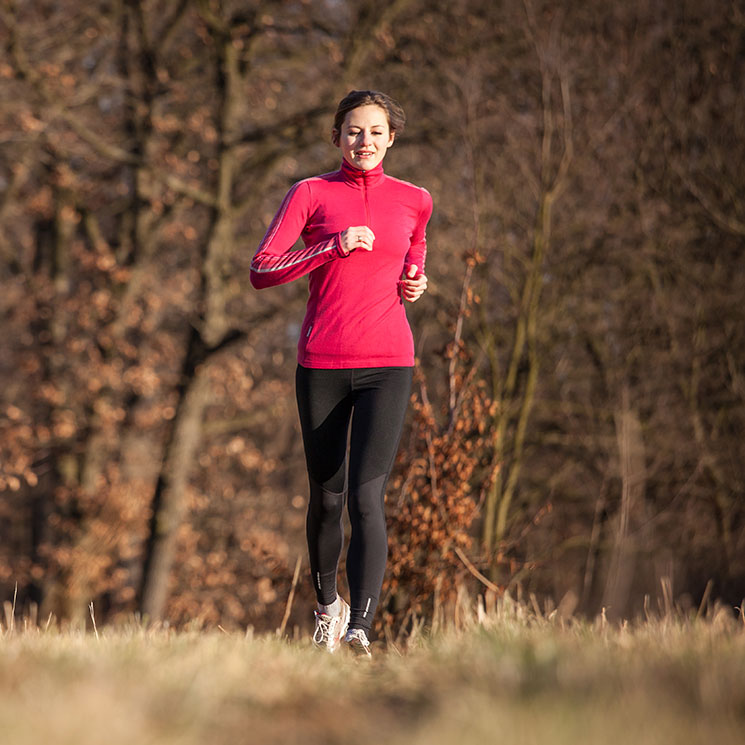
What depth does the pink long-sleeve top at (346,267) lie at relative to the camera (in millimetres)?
3818

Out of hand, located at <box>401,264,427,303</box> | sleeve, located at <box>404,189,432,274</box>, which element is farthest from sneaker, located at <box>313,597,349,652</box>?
sleeve, located at <box>404,189,432,274</box>

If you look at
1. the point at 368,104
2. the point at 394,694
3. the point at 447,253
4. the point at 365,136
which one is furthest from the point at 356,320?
the point at 447,253

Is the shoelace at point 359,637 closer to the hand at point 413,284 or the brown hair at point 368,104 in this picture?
the hand at point 413,284

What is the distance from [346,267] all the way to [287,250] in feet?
0.83

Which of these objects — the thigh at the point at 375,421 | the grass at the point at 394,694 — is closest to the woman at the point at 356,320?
the thigh at the point at 375,421

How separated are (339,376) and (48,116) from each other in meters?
8.32

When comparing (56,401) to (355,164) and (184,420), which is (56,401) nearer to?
(184,420)

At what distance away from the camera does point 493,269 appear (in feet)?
31.9

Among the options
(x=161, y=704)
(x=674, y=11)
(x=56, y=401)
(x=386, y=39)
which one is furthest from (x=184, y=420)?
(x=161, y=704)

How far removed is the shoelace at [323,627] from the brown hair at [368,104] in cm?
185

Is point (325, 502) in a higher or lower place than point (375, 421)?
lower

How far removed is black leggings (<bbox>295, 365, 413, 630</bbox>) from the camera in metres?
3.83

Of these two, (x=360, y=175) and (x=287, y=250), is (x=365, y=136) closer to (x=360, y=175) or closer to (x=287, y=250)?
(x=360, y=175)

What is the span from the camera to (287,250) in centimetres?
391
